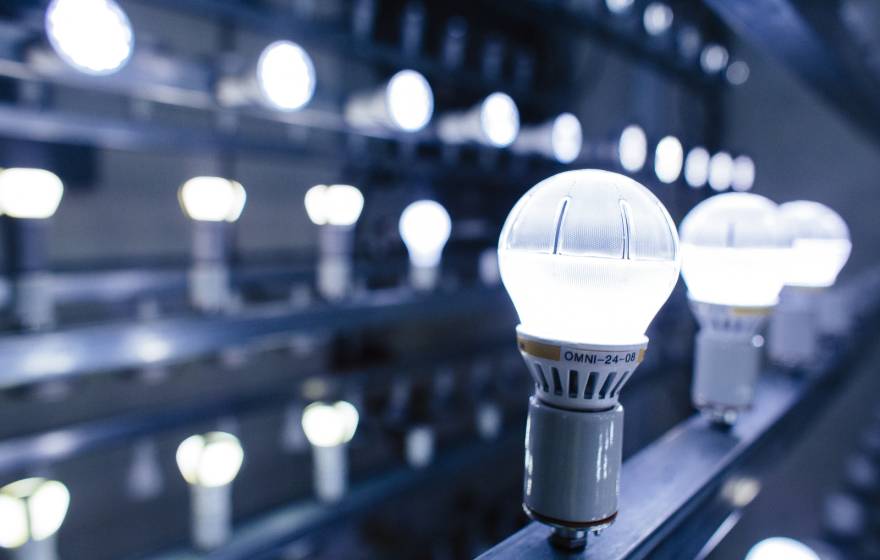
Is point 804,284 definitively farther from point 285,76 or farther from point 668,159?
point 668,159

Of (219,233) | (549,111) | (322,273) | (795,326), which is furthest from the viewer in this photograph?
(549,111)

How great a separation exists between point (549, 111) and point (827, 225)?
142 cm

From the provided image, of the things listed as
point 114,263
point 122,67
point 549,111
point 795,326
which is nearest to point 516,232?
point 795,326

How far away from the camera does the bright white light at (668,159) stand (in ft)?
7.27

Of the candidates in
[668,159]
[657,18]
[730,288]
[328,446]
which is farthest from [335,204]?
[668,159]

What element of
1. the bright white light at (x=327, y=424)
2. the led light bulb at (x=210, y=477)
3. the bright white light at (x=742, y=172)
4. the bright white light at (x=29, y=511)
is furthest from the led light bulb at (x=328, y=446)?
the bright white light at (x=742, y=172)

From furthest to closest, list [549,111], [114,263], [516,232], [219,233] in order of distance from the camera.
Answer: [549,111], [114,263], [219,233], [516,232]

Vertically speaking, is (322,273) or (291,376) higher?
(322,273)

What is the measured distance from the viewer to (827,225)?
84cm

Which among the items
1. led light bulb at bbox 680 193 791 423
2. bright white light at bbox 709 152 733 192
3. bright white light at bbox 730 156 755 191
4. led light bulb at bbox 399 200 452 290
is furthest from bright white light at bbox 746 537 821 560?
bright white light at bbox 730 156 755 191

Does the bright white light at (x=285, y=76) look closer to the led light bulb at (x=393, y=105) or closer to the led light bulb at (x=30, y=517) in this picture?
the led light bulb at (x=393, y=105)

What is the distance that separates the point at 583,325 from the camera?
1.01ft

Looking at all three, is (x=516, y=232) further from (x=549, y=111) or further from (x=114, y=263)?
(x=549, y=111)

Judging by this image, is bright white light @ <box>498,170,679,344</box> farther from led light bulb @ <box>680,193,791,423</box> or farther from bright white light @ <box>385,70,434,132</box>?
bright white light @ <box>385,70,434,132</box>
